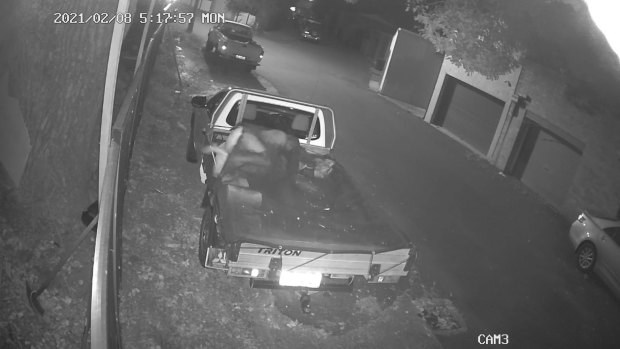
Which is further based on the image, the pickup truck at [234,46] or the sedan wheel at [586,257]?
the pickup truck at [234,46]

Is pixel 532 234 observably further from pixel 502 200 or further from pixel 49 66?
pixel 49 66

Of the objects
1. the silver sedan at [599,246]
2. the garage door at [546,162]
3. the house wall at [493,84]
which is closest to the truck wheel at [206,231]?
the silver sedan at [599,246]

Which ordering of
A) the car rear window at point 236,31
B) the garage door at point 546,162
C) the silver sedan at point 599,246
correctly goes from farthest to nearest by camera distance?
the car rear window at point 236,31 → the garage door at point 546,162 → the silver sedan at point 599,246

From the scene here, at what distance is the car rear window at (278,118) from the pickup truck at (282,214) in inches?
0.7

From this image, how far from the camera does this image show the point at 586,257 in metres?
8.87

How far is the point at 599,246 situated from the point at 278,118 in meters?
6.47

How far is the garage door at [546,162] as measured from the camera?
12498 millimetres

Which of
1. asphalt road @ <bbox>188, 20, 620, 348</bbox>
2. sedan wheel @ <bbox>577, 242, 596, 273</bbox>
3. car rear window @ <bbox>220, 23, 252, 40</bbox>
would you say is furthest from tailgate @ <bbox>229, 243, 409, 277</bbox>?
car rear window @ <bbox>220, 23, 252, 40</bbox>

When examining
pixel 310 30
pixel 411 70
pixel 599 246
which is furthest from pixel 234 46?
pixel 310 30

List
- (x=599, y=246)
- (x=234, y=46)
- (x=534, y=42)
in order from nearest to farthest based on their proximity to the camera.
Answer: (x=599, y=246)
(x=534, y=42)
(x=234, y=46)

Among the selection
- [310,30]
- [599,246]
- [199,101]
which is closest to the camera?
[199,101]

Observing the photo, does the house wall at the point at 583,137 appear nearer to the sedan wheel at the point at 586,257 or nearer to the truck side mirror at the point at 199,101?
the sedan wheel at the point at 586,257

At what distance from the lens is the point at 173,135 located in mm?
9234

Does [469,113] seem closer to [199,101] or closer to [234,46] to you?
[234,46]
